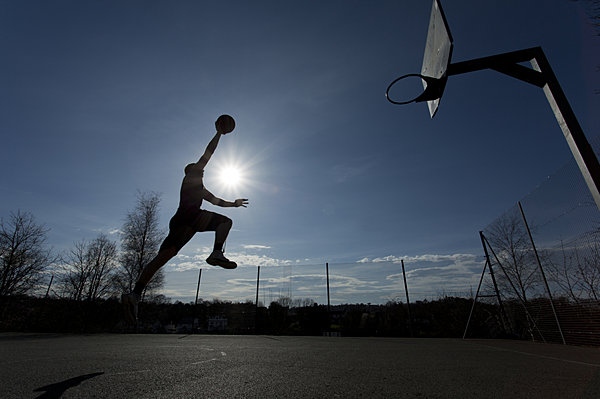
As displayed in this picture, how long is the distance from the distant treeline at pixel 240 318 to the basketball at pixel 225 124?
1059 cm

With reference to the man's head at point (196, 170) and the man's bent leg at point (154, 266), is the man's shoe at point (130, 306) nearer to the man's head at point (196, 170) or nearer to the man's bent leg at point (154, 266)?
the man's bent leg at point (154, 266)

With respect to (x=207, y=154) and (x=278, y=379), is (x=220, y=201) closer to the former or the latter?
(x=207, y=154)

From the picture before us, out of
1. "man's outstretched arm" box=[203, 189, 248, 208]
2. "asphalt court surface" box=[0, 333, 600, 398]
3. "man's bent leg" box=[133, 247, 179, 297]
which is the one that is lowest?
"asphalt court surface" box=[0, 333, 600, 398]

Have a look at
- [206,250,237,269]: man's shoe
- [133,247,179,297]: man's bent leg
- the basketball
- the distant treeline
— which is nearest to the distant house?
the distant treeline

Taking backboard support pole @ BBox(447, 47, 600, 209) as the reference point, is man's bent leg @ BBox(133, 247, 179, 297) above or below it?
below

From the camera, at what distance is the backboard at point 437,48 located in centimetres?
265

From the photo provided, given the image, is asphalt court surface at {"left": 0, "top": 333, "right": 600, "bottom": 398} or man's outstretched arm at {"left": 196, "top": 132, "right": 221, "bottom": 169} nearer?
asphalt court surface at {"left": 0, "top": 333, "right": 600, "bottom": 398}

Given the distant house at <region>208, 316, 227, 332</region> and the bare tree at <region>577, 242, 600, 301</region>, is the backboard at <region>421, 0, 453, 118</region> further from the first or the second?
the distant house at <region>208, 316, 227, 332</region>

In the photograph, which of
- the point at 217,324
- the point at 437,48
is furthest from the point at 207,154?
the point at 217,324

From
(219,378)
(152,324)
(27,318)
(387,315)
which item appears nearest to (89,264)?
(27,318)

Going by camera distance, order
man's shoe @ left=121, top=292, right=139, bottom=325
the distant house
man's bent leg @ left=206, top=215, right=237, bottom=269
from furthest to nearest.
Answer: the distant house
man's bent leg @ left=206, top=215, right=237, bottom=269
man's shoe @ left=121, top=292, right=139, bottom=325

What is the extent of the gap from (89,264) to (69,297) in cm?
204

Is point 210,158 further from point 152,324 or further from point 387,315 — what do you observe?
point 152,324

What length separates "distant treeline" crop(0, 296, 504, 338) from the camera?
37.1 ft
